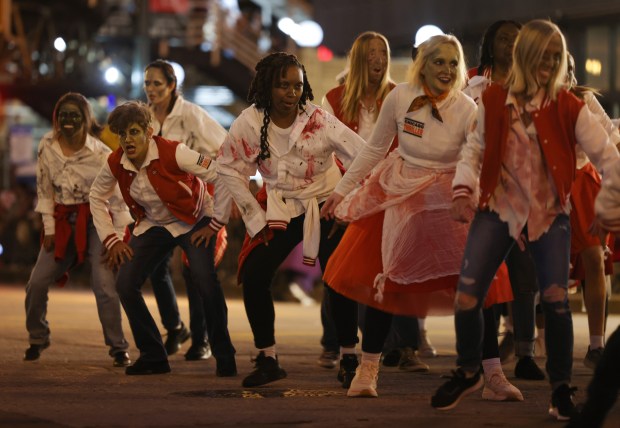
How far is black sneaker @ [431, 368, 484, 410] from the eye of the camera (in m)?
7.41

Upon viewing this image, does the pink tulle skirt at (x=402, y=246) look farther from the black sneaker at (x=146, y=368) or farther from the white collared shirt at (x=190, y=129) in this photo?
the white collared shirt at (x=190, y=129)

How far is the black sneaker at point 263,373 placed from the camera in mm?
8672

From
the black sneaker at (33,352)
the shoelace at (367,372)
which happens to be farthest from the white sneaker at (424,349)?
the shoelace at (367,372)

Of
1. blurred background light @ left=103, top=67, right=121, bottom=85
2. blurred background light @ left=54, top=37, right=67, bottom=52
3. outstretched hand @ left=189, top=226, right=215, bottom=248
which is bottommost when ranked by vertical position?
outstretched hand @ left=189, top=226, right=215, bottom=248

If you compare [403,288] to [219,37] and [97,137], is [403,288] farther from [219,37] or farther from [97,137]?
[219,37]

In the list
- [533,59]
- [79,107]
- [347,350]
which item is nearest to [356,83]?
[79,107]

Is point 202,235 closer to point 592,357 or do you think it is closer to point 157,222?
point 157,222

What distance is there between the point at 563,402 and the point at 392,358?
→ 328 cm

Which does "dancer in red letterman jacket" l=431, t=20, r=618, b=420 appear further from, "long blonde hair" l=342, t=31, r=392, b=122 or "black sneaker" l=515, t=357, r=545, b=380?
"long blonde hair" l=342, t=31, r=392, b=122

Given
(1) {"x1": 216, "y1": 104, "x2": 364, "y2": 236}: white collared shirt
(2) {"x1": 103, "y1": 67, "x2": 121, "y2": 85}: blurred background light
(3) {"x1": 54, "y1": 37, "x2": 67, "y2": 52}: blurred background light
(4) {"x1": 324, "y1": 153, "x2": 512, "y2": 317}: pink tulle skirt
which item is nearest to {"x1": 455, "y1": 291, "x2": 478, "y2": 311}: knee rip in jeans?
(4) {"x1": 324, "y1": 153, "x2": 512, "y2": 317}: pink tulle skirt

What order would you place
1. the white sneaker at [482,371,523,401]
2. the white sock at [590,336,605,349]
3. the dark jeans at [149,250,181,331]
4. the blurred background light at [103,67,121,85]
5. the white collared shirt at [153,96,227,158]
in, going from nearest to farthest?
1. the white sneaker at [482,371,523,401]
2. the white sock at [590,336,605,349]
3. the white collared shirt at [153,96,227,158]
4. the dark jeans at [149,250,181,331]
5. the blurred background light at [103,67,121,85]

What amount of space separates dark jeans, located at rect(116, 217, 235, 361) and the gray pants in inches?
29.7

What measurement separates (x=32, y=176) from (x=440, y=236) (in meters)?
25.1

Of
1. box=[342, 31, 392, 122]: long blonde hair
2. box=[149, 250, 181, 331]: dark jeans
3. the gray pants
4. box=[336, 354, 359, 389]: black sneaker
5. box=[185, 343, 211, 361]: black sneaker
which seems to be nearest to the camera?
box=[336, 354, 359, 389]: black sneaker
